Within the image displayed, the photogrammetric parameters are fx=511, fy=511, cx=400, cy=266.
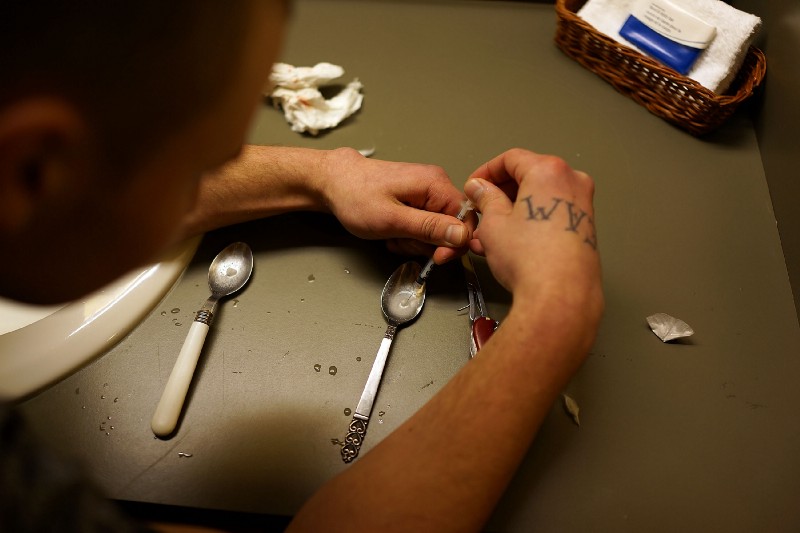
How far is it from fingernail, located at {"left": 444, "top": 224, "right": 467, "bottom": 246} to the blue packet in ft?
1.81

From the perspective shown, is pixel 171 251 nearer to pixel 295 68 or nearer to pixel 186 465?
pixel 186 465

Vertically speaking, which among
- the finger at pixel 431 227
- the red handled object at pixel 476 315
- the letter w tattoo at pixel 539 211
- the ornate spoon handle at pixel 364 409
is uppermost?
the letter w tattoo at pixel 539 211

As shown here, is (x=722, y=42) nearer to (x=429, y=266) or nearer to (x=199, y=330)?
(x=429, y=266)

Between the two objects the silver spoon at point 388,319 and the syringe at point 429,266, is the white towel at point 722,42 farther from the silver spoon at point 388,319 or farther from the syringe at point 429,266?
the silver spoon at point 388,319

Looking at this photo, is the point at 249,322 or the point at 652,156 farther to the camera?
the point at 652,156

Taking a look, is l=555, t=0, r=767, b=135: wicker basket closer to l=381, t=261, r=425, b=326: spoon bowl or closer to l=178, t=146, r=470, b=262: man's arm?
l=178, t=146, r=470, b=262: man's arm

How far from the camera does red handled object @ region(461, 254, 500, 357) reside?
27.3 inches

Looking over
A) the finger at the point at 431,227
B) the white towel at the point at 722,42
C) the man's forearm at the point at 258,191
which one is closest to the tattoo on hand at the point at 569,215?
the finger at the point at 431,227

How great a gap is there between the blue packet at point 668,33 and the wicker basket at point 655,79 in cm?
4

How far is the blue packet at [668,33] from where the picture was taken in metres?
0.89

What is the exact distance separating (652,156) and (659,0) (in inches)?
11.0

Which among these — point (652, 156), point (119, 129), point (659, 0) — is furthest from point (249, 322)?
point (659, 0)

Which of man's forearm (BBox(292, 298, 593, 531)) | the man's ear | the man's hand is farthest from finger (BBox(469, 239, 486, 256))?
the man's ear

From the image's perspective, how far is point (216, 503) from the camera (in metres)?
0.60
